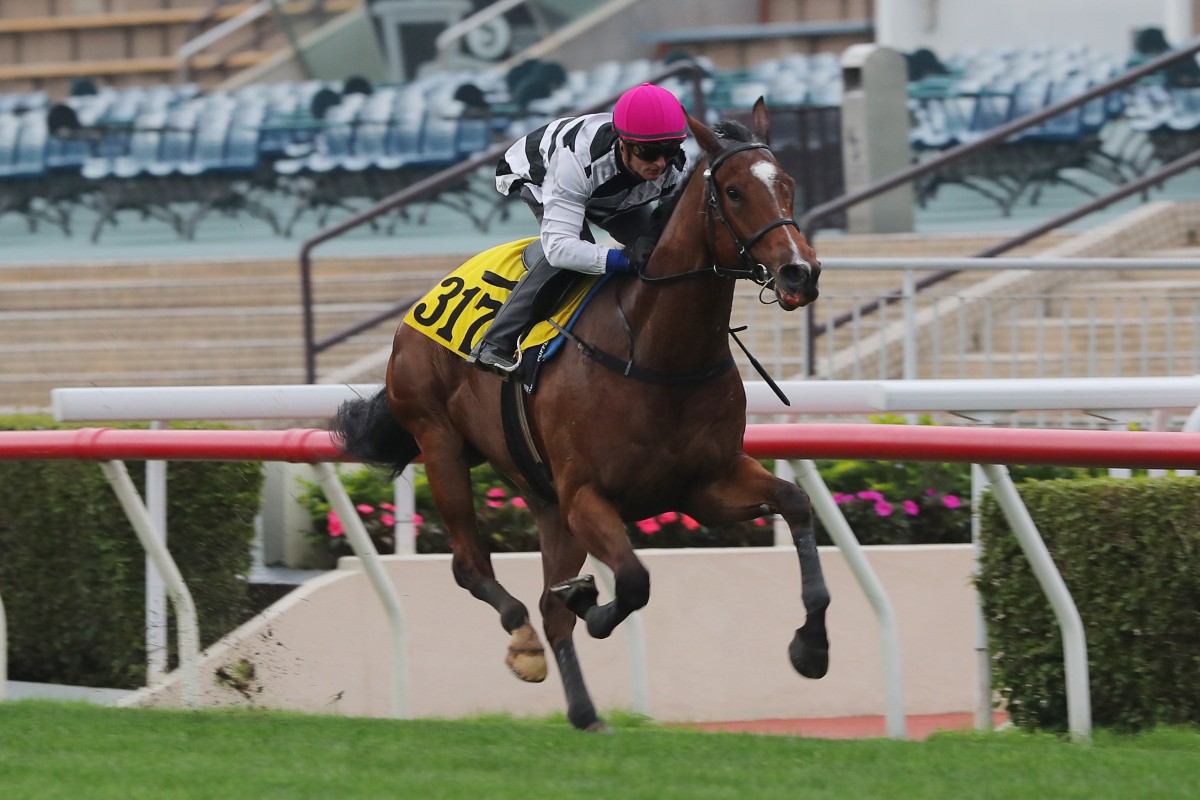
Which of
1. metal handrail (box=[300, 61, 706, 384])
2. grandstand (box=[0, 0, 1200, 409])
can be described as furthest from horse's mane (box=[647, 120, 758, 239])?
metal handrail (box=[300, 61, 706, 384])

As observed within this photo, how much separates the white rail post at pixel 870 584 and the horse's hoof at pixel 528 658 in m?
0.79

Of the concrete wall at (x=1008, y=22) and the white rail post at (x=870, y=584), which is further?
the concrete wall at (x=1008, y=22)

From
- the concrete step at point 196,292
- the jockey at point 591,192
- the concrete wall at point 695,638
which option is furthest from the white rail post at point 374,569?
the concrete step at point 196,292

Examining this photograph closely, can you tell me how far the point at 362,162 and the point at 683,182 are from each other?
12.1 m

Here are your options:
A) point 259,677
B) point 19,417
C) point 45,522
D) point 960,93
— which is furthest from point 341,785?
point 960,93

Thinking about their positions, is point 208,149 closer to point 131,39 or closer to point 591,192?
point 131,39

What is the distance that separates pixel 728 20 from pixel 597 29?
5.18ft

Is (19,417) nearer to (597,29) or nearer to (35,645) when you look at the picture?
(35,645)

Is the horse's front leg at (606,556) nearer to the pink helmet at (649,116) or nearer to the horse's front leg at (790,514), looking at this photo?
the horse's front leg at (790,514)

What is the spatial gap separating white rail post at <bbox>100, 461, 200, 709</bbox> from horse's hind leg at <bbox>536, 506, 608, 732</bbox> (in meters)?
1.02

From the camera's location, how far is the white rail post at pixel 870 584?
426 centimetres

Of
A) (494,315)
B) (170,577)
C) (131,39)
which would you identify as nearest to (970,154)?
(494,315)

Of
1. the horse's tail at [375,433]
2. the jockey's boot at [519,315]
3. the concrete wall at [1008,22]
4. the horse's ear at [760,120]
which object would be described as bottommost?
the horse's tail at [375,433]

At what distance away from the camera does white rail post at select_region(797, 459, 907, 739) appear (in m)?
4.26
